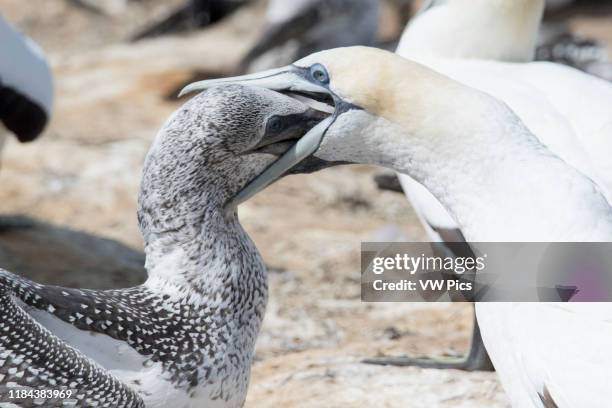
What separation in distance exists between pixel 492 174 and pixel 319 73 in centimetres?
61

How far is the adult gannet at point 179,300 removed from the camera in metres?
3.28

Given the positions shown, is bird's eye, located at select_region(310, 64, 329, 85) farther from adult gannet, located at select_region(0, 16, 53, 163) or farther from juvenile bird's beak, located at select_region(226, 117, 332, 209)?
adult gannet, located at select_region(0, 16, 53, 163)

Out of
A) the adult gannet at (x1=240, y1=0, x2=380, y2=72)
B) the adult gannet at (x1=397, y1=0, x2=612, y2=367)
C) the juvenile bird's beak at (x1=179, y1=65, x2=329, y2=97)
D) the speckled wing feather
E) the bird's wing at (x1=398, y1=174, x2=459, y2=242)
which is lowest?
the adult gannet at (x1=240, y1=0, x2=380, y2=72)

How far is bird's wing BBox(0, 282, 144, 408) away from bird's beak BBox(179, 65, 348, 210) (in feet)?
2.54

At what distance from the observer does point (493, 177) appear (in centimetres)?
318

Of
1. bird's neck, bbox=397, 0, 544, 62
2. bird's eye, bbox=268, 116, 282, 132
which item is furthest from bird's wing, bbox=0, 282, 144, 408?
bird's neck, bbox=397, 0, 544, 62

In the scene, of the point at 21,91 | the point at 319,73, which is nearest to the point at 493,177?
the point at 319,73

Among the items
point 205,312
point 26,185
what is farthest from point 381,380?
point 26,185

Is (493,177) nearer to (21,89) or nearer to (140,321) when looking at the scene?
(140,321)

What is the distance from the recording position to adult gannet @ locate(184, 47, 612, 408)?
3.04 metres

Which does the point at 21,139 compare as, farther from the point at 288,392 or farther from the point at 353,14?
the point at 353,14

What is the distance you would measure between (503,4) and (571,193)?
88.6 inches

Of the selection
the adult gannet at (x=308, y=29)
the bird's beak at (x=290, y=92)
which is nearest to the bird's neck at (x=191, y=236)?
the bird's beak at (x=290, y=92)

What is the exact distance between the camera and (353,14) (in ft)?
38.3
